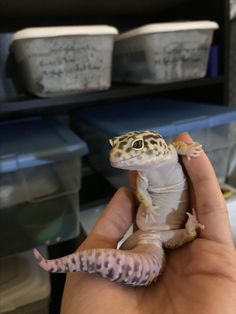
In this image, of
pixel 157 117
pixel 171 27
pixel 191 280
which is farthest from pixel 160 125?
pixel 191 280

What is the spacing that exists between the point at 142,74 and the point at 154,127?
0.17 m

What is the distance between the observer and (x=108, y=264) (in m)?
0.44

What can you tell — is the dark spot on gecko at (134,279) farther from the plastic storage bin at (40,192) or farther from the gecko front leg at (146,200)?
the plastic storage bin at (40,192)

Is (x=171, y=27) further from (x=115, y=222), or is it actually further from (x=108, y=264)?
(x=108, y=264)

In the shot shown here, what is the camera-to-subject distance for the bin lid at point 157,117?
2.82ft

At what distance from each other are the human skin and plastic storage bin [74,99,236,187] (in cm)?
33

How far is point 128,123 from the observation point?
91cm

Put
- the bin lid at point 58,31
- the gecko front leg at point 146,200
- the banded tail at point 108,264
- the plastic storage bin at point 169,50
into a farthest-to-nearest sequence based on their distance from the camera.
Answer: the plastic storage bin at point 169,50
the bin lid at point 58,31
the gecko front leg at point 146,200
the banded tail at point 108,264

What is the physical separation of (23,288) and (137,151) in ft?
1.77

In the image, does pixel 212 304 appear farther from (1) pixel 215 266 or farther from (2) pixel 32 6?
(2) pixel 32 6

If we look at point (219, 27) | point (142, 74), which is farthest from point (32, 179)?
point (219, 27)

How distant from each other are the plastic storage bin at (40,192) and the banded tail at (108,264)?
353 mm

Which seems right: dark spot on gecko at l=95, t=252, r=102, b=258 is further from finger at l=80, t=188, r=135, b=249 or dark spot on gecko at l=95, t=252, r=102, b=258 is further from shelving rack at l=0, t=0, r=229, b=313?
shelving rack at l=0, t=0, r=229, b=313

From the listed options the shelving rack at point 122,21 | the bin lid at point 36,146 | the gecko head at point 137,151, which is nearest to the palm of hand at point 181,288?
the gecko head at point 137,151
